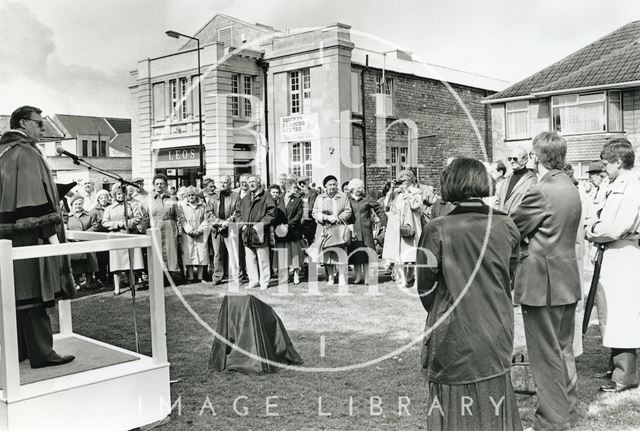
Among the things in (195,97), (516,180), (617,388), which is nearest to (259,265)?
(516,180)

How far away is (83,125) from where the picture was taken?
6712 cm

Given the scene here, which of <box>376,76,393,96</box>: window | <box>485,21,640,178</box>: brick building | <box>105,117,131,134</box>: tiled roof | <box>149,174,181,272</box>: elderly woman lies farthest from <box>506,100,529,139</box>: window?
<box>105,117,131,134</box>: tiled roof

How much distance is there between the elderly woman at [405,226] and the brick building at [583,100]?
17165 mm

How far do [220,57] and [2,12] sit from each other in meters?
19.9

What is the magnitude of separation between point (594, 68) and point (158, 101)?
20.4 metres

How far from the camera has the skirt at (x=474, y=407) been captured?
3.54 m

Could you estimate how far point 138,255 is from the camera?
11930 millimetres

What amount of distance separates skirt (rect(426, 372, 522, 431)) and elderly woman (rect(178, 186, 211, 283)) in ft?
31.6

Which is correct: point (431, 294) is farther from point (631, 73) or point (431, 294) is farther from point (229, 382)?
point (631, 73)

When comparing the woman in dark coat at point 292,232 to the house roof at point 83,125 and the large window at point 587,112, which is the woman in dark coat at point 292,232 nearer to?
the large window at point 587,112

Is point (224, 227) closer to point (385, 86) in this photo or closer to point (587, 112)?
point (385, 86)

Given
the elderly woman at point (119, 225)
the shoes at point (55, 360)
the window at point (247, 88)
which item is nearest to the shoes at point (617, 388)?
the shoes at point (55, 360)

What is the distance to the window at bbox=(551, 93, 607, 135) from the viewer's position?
2616 cm

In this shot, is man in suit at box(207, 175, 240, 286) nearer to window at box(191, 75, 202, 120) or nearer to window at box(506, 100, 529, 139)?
window at box(191, 75, 202, 120)
